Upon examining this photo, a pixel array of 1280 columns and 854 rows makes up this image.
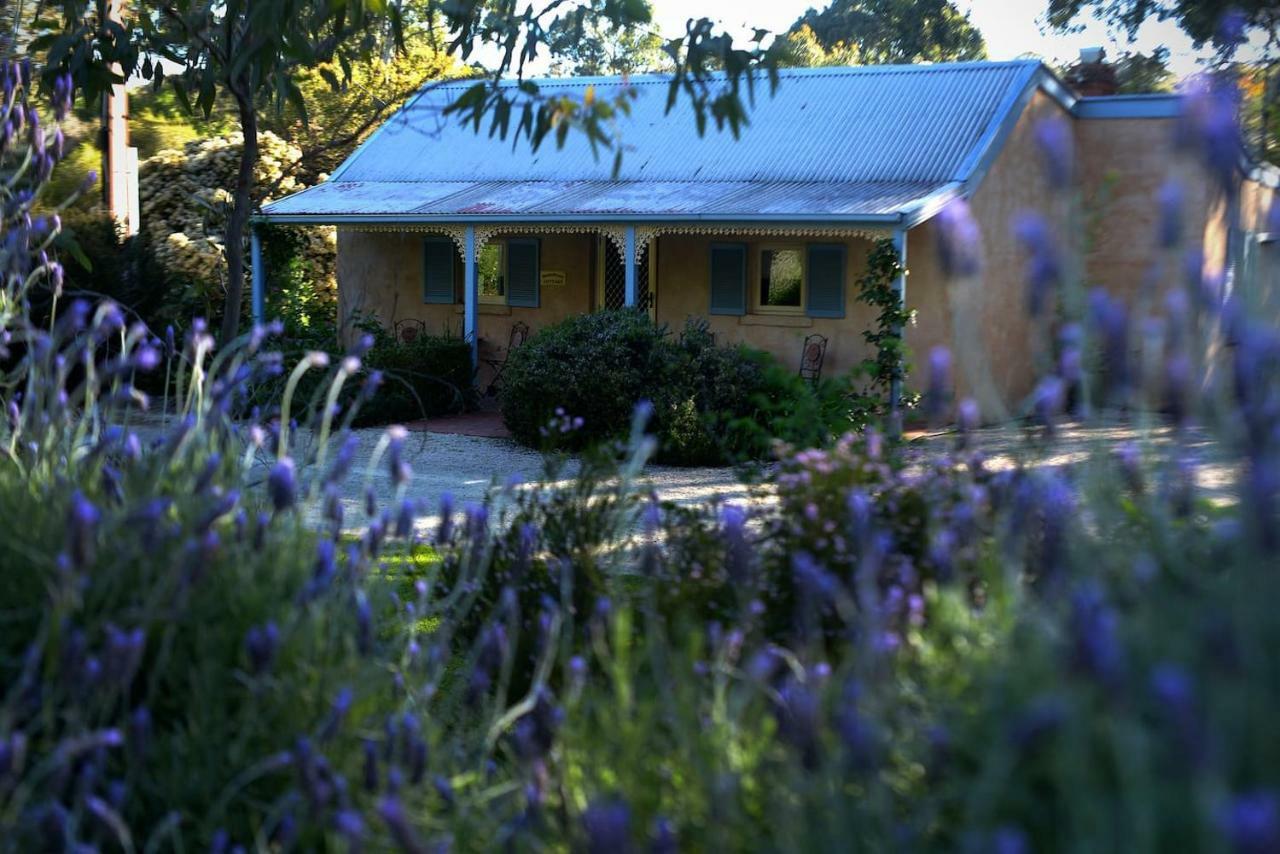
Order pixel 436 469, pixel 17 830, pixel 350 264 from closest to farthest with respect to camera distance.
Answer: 1. pixel 17 830
2. pixel 436 469
3. pixel 350 264

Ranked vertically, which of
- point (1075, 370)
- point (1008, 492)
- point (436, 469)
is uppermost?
point (1075, 370)

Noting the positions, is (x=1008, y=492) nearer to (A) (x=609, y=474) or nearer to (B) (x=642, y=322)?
(A) (x=609, y=474)

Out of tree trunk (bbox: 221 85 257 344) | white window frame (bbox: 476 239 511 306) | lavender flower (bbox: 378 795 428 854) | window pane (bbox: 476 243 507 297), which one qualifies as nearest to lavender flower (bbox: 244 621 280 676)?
lavender flower (bbox: 378 795 428 854)

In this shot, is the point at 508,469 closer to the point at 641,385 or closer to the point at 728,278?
the point at 641,385

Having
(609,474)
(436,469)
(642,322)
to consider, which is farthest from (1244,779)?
(642,322)

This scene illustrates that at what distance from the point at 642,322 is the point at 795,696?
12.4m

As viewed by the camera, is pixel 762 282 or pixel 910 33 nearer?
pixel 762 282

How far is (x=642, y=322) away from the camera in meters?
14.9

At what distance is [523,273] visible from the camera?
65.0ft

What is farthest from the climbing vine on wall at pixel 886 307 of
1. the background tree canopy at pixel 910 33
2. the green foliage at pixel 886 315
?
the background tree canopy at pixel 910 33

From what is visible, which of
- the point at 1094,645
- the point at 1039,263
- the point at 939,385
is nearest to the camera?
the point at 1094,645

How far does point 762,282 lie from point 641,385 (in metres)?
4.25

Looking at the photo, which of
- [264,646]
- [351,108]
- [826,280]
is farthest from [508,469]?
[351,108]

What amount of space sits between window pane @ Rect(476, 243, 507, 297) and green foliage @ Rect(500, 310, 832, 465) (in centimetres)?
528
